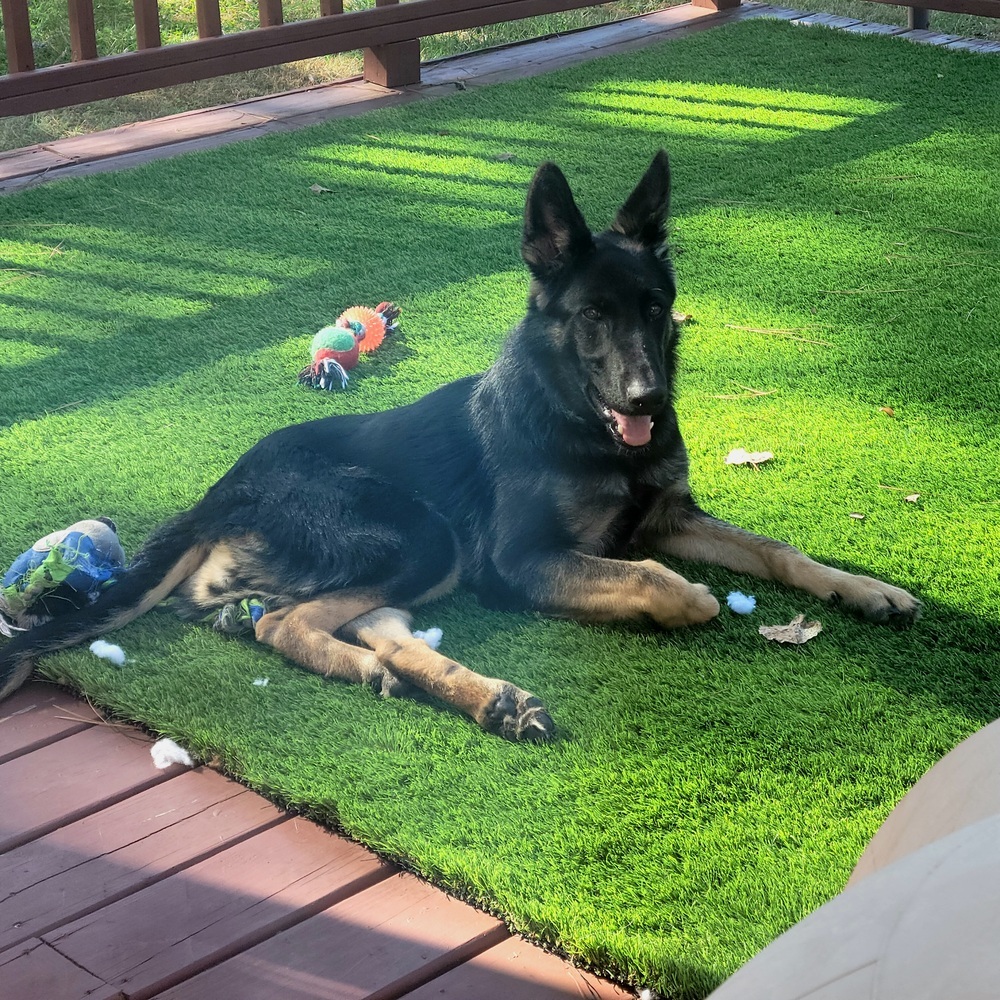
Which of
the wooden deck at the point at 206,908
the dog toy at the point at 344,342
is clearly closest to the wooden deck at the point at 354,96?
the dog toy at the point at 344,342

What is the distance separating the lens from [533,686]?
10.1 ft

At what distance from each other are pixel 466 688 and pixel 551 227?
1299mm

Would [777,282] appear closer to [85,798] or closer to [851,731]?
[851,731]

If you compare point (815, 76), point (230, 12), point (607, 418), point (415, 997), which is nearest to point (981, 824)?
point (415, 997)

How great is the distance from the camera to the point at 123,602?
3244 mm

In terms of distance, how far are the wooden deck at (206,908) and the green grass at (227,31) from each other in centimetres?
589

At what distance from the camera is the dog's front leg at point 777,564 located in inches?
129

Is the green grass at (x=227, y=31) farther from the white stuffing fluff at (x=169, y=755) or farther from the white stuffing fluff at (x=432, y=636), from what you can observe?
the white stuffing fluff at (x=169, y=755)

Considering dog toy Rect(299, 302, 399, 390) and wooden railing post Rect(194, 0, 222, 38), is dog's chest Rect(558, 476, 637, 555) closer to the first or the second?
dog toy Rect(299, 302, 399, 390)

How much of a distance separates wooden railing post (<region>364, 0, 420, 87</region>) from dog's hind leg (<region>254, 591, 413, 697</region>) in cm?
588

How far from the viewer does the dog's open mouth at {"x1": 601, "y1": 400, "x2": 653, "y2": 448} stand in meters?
3.39

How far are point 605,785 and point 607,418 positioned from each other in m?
1.11

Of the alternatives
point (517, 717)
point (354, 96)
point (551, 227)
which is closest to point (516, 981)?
point (517, 717)

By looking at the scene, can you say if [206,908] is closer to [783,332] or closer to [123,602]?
[123,602]
